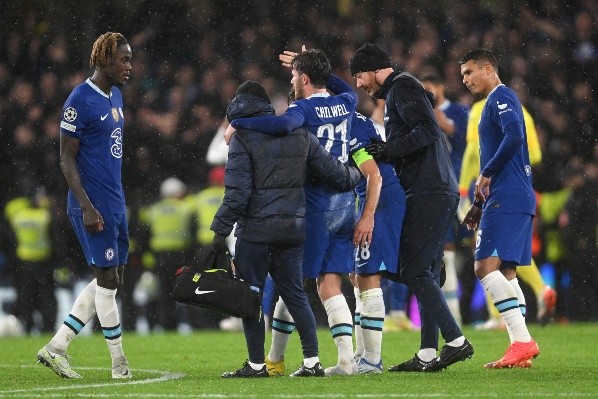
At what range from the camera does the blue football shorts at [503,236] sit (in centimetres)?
767

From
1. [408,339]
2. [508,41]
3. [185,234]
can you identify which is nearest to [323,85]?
[408,339]

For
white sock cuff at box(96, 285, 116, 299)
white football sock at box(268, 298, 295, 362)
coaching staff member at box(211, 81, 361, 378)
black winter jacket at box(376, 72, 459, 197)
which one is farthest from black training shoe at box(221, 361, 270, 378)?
black winter jacket at box(376, 72, 459, 197)

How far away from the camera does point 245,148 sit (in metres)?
6.69

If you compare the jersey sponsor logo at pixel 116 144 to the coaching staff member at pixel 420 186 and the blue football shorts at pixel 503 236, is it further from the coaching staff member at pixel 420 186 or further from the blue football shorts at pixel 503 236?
the blue football shorts at pixel 503 236

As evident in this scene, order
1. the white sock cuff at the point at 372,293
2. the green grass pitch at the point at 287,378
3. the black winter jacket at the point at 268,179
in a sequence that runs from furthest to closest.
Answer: the white sock cuff at the point at 372,293, the black winter jacket at the point at 268,179, the green grass pitch at the point at 287,378

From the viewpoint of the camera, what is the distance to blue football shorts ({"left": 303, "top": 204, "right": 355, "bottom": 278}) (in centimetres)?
698

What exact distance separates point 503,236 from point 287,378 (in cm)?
174

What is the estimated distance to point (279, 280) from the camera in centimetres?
680

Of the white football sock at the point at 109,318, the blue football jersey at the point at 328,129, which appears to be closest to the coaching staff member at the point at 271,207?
the blue football jersey at the point at 328,129

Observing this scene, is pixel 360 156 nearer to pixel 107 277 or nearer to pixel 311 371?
pixel 311 371

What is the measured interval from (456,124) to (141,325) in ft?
12.6

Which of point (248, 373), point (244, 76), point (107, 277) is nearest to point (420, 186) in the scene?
point (248, 373)

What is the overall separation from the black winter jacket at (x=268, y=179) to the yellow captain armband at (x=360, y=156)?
1.15ft

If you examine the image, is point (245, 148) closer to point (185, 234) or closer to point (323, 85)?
point (323, 85)
